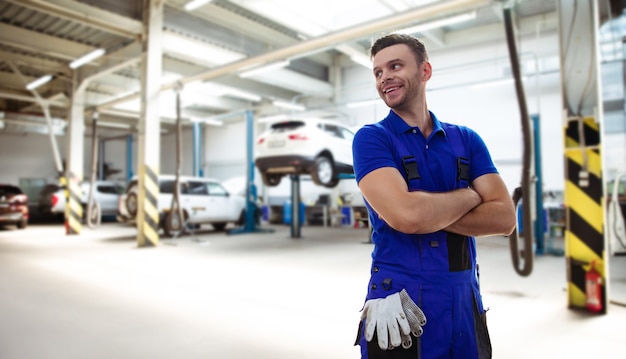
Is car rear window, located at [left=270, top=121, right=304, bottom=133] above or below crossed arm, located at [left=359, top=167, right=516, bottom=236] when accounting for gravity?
above

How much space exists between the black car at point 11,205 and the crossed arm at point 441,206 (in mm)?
12663

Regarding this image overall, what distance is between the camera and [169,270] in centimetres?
533

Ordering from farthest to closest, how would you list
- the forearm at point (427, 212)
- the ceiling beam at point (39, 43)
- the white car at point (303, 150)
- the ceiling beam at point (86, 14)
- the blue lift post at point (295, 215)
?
1. the blue lift post at point (295, 215)
2. the ceiling beam at point (39, 43)
3. the white car at point (303, 150)
4. the ceiling beam at point (86, 14)
5. the forearm at point (427, 212)

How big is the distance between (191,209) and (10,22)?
211 inches

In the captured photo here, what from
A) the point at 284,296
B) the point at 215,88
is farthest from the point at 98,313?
the point at 215,88

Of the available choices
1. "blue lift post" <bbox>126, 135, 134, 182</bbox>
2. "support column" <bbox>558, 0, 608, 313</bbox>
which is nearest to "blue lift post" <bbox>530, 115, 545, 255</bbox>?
"support column" <bbox>558, 0, 608, 313</bbox>

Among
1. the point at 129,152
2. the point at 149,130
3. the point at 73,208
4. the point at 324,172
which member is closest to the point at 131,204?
the point at 149,130

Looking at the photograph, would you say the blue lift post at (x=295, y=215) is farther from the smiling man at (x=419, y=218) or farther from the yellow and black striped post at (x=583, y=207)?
the smiling man at (x=419, y=218)

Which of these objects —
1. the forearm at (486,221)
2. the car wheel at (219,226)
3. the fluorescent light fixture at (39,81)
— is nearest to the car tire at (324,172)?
the car wheel at (219,226)

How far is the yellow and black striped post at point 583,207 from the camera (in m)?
3.47

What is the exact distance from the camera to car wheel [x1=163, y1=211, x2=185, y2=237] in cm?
745

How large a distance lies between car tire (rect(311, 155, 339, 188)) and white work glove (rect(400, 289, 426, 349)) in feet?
19.7

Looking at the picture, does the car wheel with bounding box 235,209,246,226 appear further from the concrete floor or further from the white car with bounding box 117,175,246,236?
the concrete floor

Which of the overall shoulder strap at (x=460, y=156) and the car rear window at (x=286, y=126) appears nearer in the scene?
the overall shoulder strap at (x=460, y=156)
